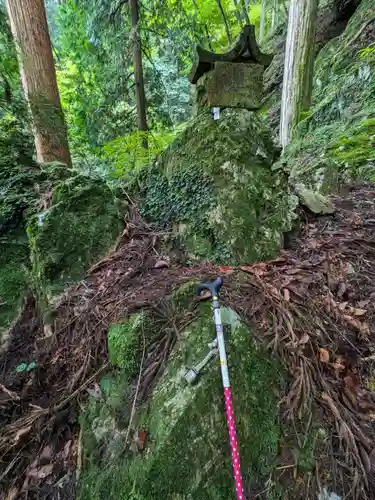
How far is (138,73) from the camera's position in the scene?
6.08 meters

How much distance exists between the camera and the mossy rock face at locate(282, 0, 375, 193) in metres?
3.94

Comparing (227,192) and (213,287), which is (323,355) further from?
(227,192)

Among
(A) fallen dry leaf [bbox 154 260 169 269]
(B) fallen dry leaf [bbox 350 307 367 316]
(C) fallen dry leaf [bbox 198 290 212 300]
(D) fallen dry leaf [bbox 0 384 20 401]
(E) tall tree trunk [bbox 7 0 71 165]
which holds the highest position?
(E) tall tree trunk [bbox 7 0 71 165]

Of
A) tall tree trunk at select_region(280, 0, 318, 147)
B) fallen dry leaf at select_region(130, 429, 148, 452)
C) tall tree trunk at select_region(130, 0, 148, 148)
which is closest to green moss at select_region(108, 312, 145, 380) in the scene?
fallen dry leaf at select_region(130, 429, 148, 452)

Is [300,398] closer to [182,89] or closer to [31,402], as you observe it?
[31,402]

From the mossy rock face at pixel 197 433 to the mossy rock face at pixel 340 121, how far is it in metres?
2.29

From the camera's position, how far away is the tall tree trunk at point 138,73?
573 centimetres

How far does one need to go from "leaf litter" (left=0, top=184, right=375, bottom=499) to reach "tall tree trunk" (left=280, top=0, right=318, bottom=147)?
479 centimetres

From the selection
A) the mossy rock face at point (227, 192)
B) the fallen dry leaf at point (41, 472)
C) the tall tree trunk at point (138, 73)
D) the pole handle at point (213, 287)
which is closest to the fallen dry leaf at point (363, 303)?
the mossy rock face at point (227, 192)

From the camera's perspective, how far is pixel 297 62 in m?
6.07

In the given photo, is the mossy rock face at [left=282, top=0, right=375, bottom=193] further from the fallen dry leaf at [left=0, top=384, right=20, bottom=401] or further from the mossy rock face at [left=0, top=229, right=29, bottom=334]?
the fallen dry leaf at [left=0, top=384, right=20, bottom=401]

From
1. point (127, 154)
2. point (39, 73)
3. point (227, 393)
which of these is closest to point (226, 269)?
point (227, 393)

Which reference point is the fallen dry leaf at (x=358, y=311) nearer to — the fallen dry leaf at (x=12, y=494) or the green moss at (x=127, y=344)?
the green moss at (x=127, y=344)

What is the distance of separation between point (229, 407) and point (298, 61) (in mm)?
6856
